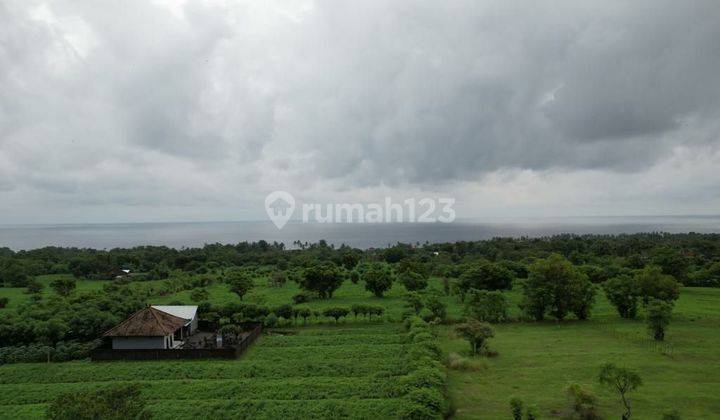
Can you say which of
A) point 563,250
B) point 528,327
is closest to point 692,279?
point 528,327

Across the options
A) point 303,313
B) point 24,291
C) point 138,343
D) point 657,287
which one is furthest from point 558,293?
point 24,291

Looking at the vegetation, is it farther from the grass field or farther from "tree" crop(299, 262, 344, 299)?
the grass field

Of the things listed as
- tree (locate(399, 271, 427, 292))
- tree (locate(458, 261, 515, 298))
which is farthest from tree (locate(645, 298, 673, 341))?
tree (locate(399, 271, 427, 292))

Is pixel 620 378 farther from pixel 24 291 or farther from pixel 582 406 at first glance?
pixel 24 291

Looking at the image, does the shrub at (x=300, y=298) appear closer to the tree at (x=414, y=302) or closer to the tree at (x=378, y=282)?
the tree at (x=378, y=282)

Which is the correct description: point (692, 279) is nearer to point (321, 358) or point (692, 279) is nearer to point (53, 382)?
point (321, 358)

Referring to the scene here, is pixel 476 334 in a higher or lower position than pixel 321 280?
lower
